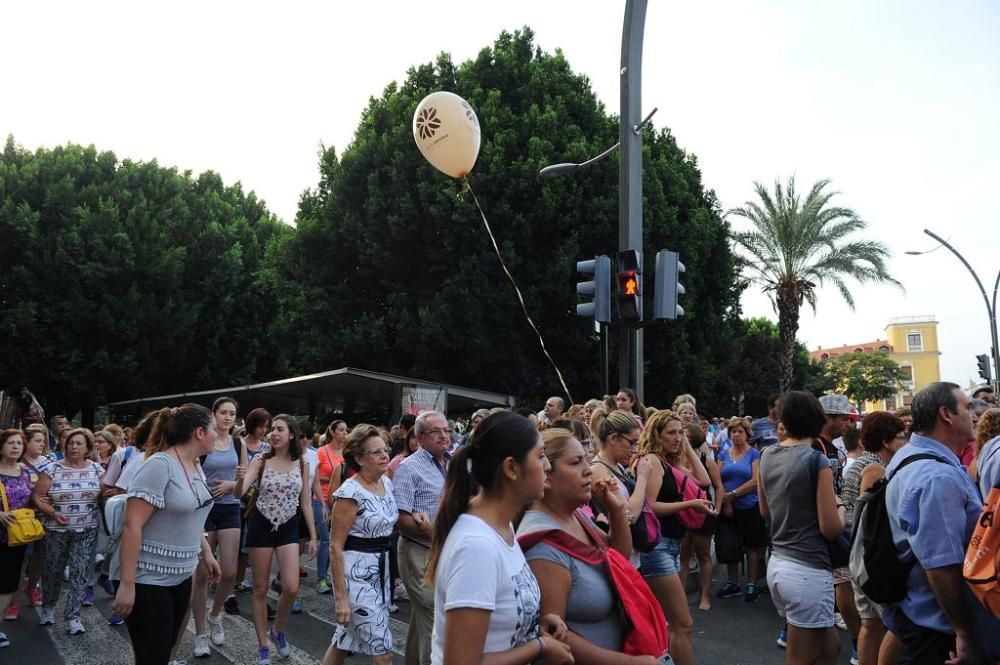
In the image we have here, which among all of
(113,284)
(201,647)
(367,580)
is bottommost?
(201,647)

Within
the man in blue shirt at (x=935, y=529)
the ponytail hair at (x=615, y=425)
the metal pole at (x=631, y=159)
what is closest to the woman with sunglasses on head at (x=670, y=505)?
the ponytail hair at (x=615, y=425)

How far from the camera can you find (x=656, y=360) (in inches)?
887

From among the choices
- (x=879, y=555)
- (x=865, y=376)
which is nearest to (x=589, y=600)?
(x=879, y=555)

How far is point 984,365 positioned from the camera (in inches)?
968

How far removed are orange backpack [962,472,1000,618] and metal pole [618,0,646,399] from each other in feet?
19.8

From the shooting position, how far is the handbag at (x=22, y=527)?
6.67m

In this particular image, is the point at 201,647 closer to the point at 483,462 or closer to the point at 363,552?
the point at 363,552

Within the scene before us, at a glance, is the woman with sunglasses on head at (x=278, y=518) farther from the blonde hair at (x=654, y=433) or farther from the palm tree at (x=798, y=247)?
the palm tree at (x=798, y=247)

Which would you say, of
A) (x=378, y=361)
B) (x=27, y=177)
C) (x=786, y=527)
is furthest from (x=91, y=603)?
(x=27, y=177)

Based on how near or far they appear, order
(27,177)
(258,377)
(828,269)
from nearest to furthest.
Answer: (828,269), (27,177), (258,377)

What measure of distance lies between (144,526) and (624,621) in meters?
2.72

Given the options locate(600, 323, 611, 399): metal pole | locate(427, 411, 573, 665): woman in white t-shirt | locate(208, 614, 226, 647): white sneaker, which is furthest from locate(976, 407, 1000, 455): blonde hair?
locate(208, 614, 226, 647): white sneaker

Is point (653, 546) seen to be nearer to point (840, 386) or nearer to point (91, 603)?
point (91, 603)

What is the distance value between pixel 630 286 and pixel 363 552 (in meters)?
4.89
